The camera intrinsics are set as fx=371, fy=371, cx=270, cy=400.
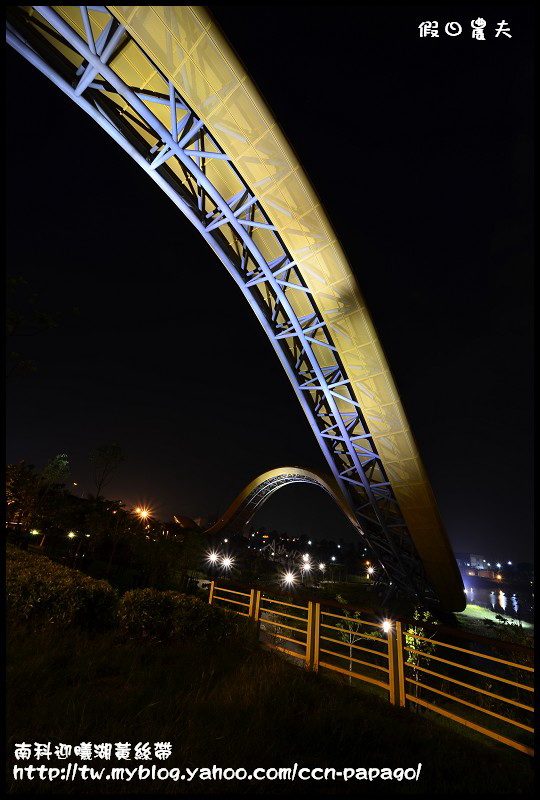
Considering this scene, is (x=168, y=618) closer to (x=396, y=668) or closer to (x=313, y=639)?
(x=313, y=639)

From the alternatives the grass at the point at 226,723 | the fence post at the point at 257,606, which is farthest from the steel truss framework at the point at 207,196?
the grass at the point at 226,723

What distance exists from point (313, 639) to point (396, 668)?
66.1 inches

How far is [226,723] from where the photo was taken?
4234 mm

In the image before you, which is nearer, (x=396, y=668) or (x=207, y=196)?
(x=396, y=668)

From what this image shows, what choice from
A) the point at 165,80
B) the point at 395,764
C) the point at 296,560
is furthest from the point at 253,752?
the point at 296,560

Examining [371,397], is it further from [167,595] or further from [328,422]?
[167,595]

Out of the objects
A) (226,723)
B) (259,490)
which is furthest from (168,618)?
(259,490)

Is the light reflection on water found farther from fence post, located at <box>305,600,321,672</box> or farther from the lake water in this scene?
fence post, located at <box>305,600,321,672</box>

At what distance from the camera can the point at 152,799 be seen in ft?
9.96

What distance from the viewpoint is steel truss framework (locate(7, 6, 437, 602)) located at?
890 centimetres

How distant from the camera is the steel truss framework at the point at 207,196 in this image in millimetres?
8898

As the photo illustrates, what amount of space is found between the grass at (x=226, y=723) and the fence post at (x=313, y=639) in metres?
0.94

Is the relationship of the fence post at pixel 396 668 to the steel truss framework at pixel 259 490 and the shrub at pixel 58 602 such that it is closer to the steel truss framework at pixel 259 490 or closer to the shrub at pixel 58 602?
the shrub at pixel 58 602

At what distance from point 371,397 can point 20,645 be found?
12.8 m
